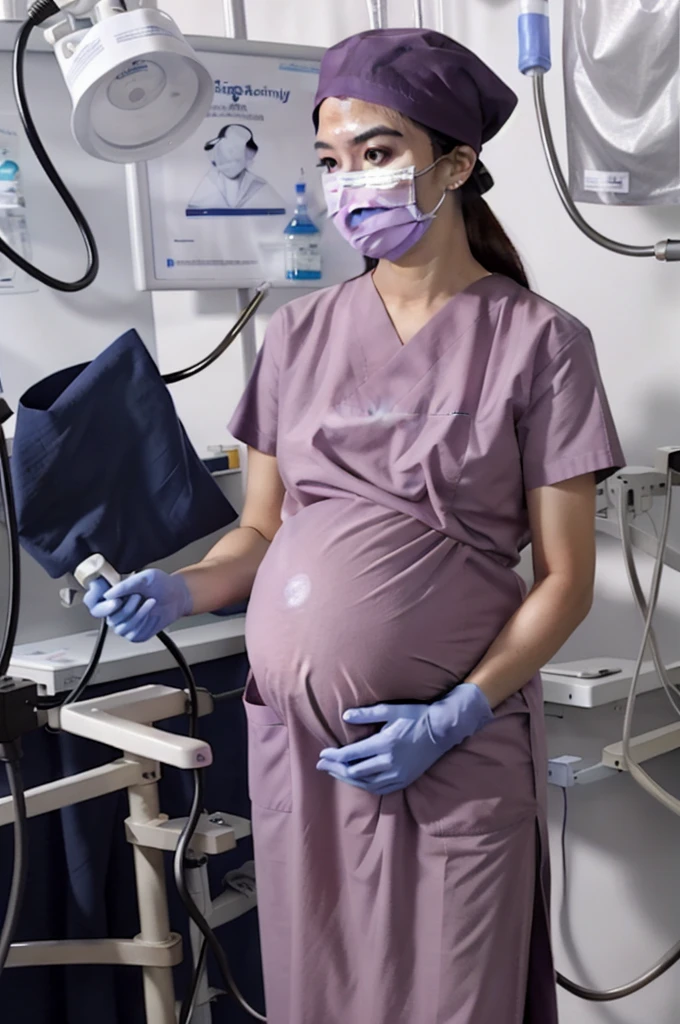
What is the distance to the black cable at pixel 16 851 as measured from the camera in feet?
3.37

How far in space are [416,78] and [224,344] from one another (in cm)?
56

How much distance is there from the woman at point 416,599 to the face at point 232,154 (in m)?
0.47

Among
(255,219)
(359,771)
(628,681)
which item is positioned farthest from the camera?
(255,219)

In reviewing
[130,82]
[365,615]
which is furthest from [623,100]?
[365,615]

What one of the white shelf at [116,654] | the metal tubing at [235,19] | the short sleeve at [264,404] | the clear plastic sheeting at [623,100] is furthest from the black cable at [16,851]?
the metal tubing at [235,19]

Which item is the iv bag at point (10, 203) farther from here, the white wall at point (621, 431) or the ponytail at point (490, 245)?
the white wall at point (621, 431)

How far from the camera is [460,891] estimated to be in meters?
1.05

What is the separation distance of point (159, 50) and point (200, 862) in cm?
89

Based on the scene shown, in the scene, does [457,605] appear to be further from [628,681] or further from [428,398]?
[628,681]

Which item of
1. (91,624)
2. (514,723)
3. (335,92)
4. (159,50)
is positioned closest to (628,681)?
(514,723)

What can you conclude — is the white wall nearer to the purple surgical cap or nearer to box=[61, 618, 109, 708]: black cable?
the purple surgical cap

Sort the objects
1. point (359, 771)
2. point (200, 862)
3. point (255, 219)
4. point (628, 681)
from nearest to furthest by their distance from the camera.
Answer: point (359, 771), point (200, 862), point (628, 681), point (255, 219)

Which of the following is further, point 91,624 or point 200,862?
point 91,624

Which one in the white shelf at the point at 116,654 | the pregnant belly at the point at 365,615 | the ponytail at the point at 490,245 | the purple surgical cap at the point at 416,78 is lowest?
the white shelf at the point at 116,654
